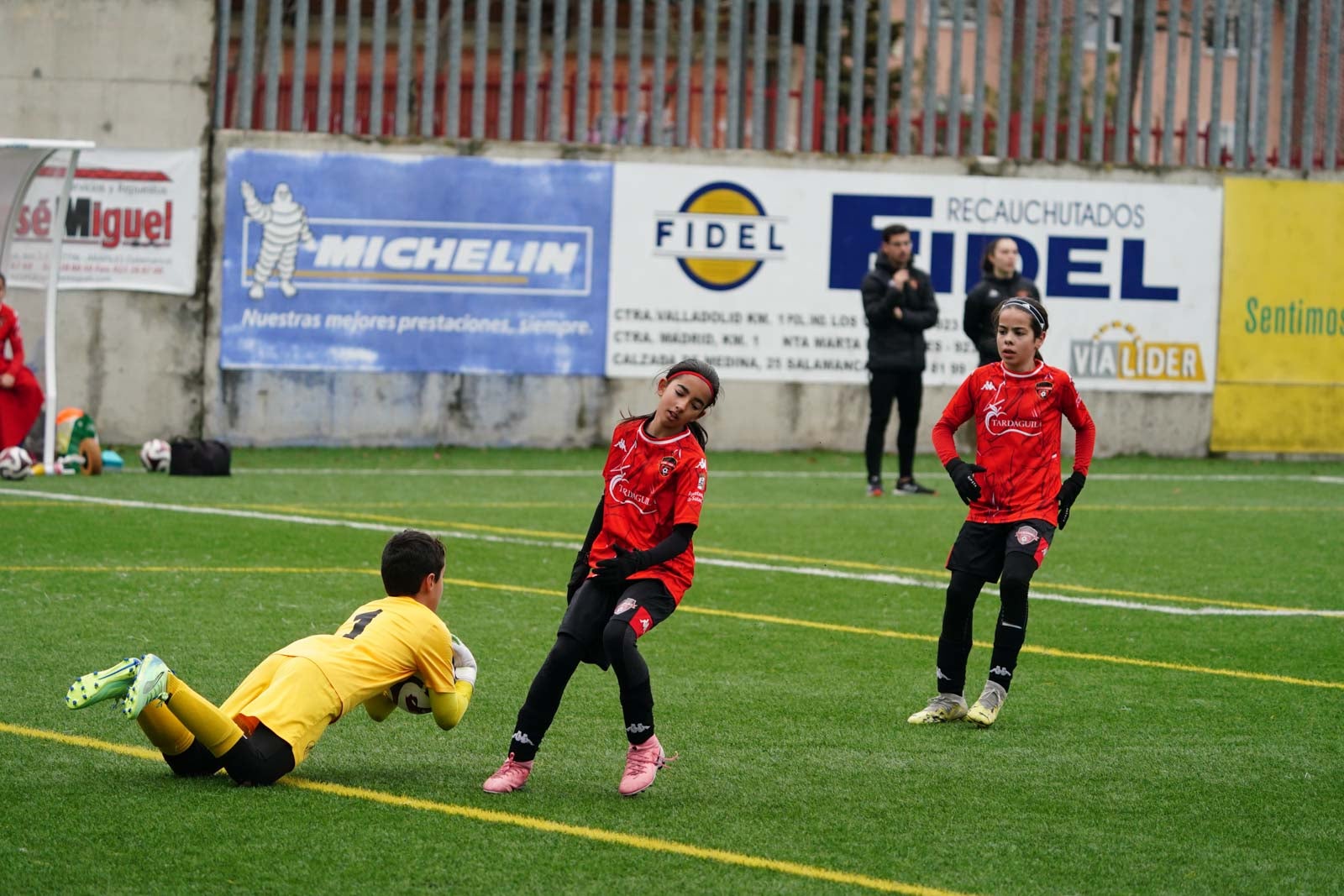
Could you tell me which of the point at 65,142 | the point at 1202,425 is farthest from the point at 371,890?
the point at 1202,425

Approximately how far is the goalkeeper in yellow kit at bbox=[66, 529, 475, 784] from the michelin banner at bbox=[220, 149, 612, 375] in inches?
569

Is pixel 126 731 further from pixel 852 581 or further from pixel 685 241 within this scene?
pixel 685 241

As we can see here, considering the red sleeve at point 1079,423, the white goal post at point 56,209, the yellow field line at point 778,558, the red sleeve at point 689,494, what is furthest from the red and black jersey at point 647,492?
the white goal post at point 56,209

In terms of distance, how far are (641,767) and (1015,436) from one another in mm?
2360

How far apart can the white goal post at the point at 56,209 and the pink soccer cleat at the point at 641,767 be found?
11.9m

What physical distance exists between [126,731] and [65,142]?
427 inches

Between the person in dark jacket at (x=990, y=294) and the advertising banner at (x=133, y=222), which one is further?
A: the advertising banner at (x=133, y=222)

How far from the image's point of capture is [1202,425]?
73.0 feet

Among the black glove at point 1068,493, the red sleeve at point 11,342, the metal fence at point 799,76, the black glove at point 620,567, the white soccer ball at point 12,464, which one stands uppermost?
the metal fence at point 799,76

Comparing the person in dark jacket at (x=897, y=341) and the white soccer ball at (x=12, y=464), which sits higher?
the person in dark jacket at (x=897, y=341)

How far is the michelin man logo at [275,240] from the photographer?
66.7 ft

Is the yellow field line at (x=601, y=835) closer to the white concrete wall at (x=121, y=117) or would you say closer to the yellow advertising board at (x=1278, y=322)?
the white concrete wall at (x=121, y=117)

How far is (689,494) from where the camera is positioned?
6230mm

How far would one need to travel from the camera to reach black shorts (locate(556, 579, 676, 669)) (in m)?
6.18
